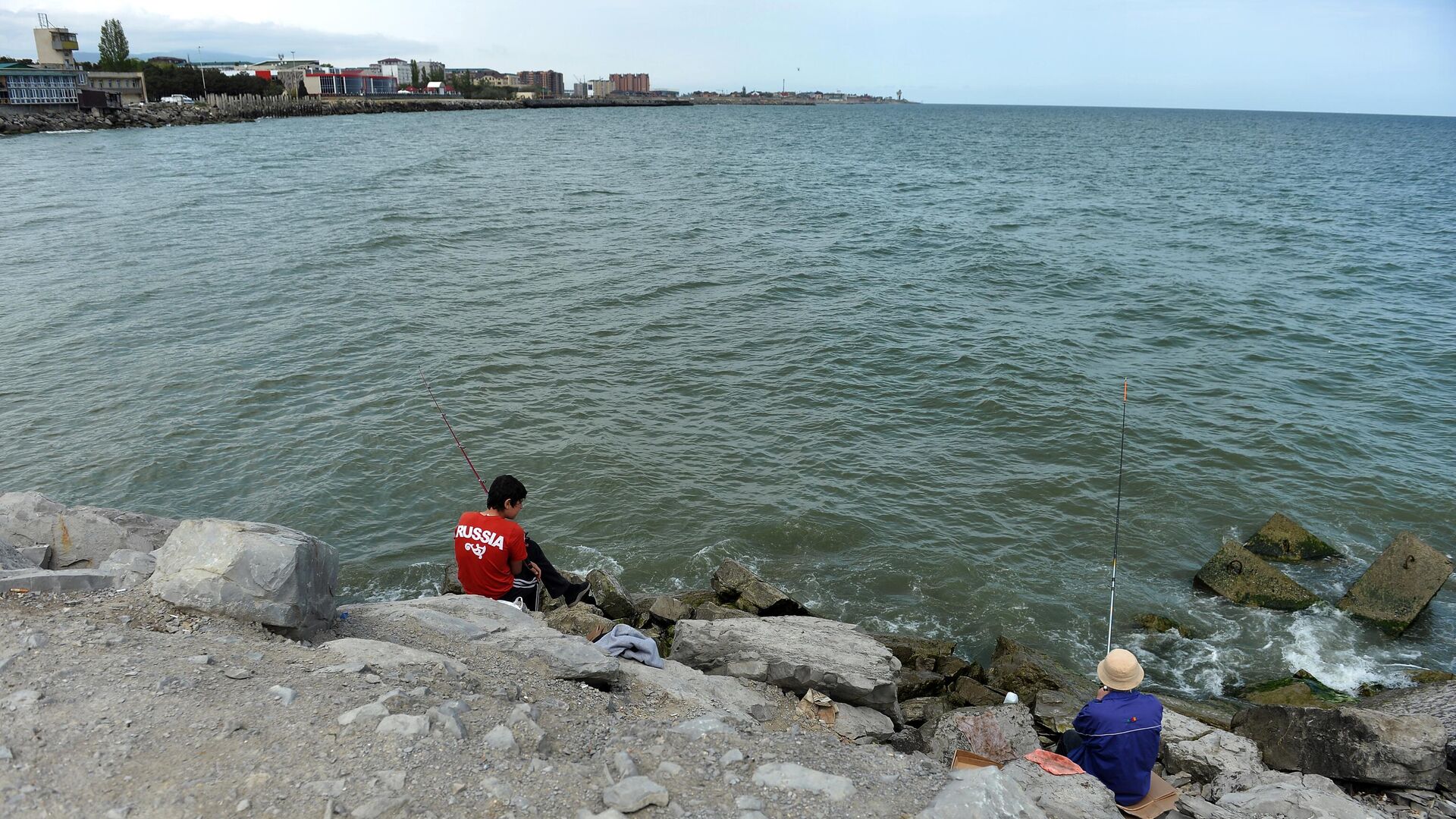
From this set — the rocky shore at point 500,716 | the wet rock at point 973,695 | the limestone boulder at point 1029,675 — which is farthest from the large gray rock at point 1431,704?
the wet rock at point 973,695

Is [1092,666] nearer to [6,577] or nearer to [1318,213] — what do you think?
[6,577]

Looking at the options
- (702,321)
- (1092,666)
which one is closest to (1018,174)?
Answer: (702,321)

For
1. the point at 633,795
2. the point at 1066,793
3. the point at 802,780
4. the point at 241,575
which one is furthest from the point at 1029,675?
the point at 241,575

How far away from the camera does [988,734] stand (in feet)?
24.8

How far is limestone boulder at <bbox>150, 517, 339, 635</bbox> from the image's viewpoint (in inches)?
244

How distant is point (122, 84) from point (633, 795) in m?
139

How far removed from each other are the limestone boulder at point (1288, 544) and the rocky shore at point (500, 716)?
3.25 m

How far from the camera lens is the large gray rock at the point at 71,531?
8.70 m

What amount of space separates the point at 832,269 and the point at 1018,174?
36926 millimetres

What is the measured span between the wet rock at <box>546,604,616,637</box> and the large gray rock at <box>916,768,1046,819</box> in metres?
3.83

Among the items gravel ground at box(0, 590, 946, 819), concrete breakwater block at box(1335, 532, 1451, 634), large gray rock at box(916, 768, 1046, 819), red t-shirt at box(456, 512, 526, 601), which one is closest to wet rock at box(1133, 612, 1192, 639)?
concrete breakwater block at box(1335, 532, 1451, 634)

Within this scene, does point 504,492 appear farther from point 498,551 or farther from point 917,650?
point 917,650

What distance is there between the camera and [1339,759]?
6.98 meters

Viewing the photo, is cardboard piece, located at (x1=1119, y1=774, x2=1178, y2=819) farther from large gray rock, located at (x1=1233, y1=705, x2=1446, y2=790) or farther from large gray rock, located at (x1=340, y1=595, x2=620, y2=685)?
large gray rock, located at (x1=340, y1=595, x2=620, y2=685)
